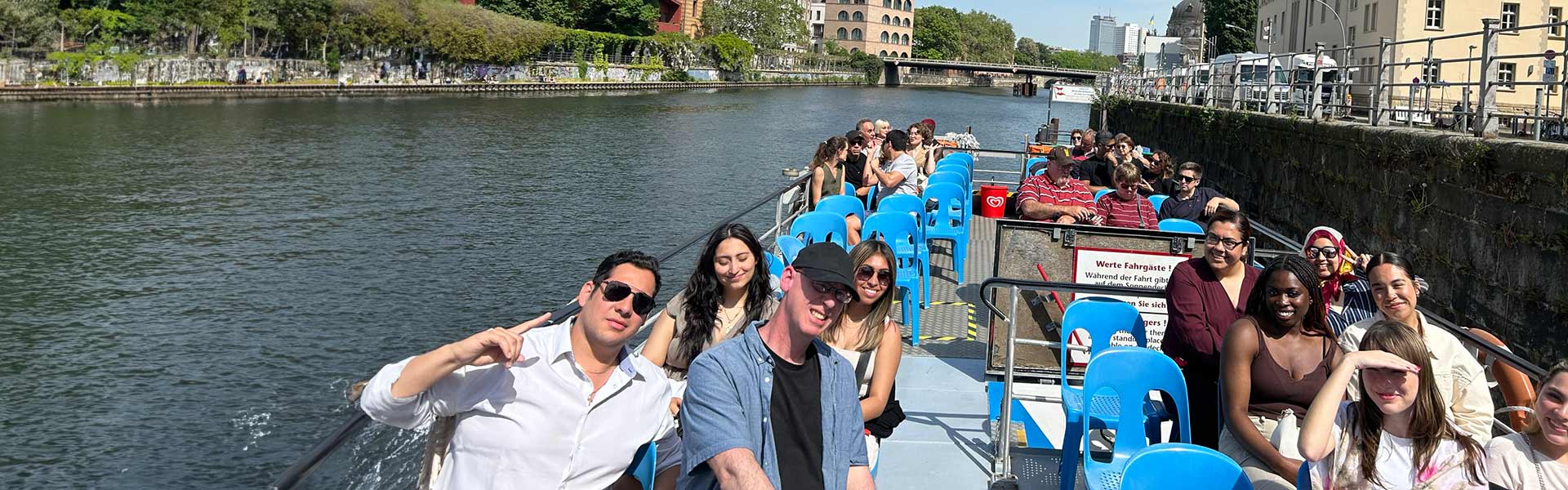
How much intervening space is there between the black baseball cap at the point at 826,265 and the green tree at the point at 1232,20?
7715cm

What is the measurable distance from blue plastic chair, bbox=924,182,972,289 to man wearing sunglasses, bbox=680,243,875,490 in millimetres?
7802

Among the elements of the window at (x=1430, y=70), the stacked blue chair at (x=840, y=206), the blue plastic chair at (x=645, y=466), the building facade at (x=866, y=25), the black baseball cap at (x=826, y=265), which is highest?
the building facade at (x=866, y=25)

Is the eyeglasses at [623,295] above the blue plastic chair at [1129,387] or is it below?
above

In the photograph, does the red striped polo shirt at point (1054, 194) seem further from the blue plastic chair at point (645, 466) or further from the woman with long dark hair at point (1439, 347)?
the blue plastic chair at point (645, 466)

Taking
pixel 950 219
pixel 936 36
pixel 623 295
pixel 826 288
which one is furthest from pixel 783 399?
pixel 936 36

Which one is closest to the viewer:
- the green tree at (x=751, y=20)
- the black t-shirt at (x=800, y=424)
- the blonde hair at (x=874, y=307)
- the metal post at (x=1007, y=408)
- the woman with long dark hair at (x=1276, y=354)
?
the black t-shirt at (x=800, y=424)

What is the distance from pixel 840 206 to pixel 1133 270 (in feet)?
9.28

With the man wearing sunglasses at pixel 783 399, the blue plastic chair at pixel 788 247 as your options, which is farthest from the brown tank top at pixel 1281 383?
the blue plastic chair at pixel 788 247

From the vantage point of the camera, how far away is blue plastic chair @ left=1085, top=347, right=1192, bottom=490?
480 cm

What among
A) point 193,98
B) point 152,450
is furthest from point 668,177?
point 193,98

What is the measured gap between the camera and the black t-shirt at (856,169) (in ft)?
40.4

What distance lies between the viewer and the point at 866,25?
17150cm

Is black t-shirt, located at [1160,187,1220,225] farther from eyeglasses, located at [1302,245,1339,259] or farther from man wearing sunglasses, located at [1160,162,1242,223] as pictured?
eyeglasses, located at [1302,245,1339,259]

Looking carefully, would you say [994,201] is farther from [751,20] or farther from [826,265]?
[751,20]
